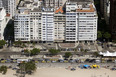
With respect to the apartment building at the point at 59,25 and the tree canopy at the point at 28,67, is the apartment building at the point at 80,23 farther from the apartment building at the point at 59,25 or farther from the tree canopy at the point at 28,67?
the tree canopy at the point at 28,67

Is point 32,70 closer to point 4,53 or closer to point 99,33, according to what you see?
point 4,53

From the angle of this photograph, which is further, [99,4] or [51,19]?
[99,4]

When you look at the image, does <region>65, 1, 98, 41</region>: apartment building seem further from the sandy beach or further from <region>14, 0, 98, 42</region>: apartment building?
the sandy beach

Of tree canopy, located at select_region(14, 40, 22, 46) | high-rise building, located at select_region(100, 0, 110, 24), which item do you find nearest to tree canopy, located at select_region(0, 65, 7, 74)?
tree canopy, located at select_region(14, 40, 22, 46)

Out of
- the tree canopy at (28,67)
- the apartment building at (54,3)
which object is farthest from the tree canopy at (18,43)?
the apartment building at (54,3)

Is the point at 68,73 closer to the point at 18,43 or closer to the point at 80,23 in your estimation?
the point at 80,23

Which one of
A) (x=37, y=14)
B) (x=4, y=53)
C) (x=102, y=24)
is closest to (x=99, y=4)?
(x=102, y=24)
